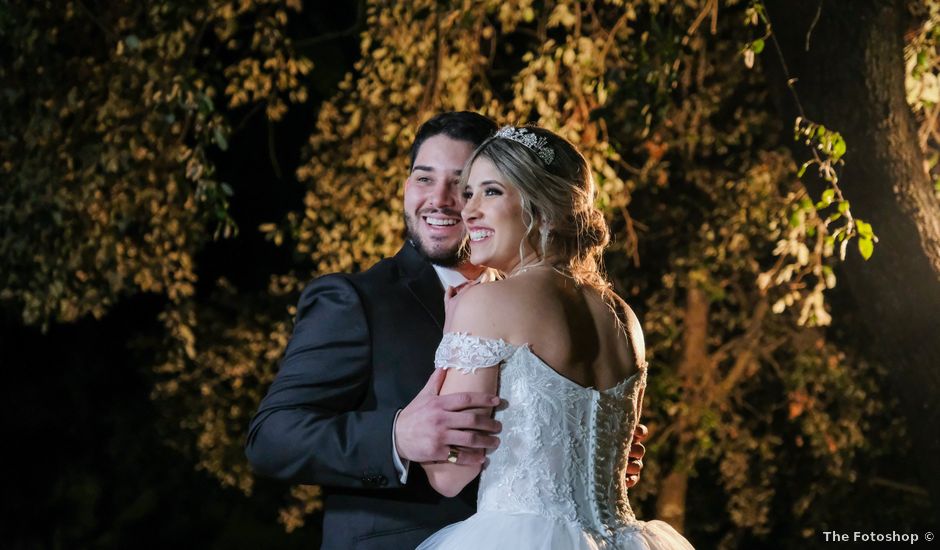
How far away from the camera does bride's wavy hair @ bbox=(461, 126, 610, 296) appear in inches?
105

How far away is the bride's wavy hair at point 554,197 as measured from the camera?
2.68 m

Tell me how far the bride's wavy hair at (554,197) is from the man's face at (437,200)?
369mm

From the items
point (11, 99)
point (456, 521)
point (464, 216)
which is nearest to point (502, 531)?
point (456, 521)

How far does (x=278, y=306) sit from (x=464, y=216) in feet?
25.0

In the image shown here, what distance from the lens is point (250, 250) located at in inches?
532

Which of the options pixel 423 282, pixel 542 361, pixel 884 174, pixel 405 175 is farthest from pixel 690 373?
pixel 542 361

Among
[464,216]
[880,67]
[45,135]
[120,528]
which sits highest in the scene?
[45,135]

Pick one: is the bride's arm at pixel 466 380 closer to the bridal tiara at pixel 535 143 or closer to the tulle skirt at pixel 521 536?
the tulle skirt at pixel 521 536

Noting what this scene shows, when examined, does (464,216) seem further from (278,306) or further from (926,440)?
(278,306)

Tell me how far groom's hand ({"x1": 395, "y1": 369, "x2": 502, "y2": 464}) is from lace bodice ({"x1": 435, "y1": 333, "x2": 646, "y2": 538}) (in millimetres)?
45

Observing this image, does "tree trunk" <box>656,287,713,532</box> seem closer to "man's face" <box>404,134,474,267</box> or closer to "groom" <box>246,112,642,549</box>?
"man's face" <box>404,134,474,267</box>

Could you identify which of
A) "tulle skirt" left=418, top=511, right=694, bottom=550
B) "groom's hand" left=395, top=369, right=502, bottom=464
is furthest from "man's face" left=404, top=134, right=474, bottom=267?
"tulle skirt" left=418, top=511, right=694, bottom=550

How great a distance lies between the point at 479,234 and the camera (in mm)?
2701

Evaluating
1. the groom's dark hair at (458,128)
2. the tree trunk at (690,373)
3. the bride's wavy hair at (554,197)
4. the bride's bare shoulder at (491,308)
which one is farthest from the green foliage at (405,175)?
the bride's bare shoulder at (491,308)
